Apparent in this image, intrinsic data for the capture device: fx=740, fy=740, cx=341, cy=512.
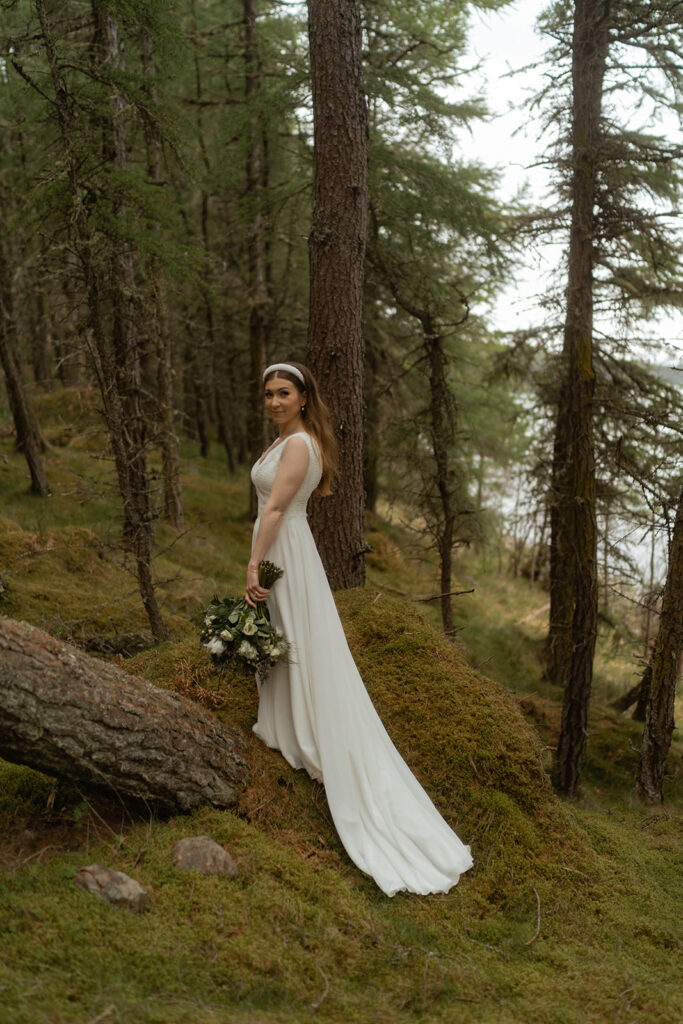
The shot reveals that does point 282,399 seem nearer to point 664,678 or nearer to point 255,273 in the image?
point 664,678

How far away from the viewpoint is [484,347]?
21438 mm

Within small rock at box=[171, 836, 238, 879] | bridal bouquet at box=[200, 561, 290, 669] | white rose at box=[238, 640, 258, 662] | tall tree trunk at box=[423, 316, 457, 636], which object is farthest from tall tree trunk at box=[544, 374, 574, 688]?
small rock at box=[171, 836, 238, 879]

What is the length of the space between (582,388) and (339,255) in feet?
13.3

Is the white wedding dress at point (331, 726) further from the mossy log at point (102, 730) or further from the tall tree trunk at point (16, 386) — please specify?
Result: the tall tree trunk at point (16, 386)

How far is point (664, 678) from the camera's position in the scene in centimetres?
782

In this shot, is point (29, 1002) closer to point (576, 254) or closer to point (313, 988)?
point (313, 988)

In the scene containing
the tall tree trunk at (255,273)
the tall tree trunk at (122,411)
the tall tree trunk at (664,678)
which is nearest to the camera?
the tall tree trunk at (122,411)

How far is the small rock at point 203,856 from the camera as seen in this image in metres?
3.90

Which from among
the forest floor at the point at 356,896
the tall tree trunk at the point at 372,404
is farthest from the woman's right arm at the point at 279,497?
the tall tree trunk at the point at 372,404

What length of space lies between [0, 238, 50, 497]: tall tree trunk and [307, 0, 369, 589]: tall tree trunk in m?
6.77

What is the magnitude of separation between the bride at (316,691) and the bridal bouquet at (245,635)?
0.12 m

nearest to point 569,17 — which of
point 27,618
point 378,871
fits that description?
point 27,618

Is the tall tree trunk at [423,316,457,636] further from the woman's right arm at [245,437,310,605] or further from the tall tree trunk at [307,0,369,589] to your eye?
the woman's right arm at [245,437,310,605]

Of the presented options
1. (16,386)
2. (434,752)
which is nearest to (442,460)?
(434,752)
